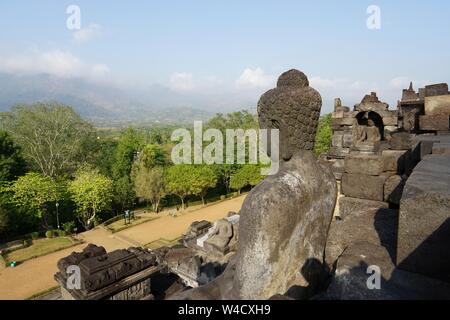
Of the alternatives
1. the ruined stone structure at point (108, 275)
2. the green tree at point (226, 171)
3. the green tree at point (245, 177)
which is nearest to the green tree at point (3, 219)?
the ruined stone structure at point (108, 275)

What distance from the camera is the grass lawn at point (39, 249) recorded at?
17.9m

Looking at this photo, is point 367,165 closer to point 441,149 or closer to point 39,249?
point 441,149

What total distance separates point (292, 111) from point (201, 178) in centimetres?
2711

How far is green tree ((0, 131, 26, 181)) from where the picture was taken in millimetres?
24328

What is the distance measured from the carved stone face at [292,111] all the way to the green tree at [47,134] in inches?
1284

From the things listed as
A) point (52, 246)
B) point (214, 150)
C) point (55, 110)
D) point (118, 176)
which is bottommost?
point (52, 246)

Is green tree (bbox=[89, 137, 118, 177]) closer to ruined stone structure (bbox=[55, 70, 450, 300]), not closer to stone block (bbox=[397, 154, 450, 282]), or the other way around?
ruined stone structure (bbox=[55, 70, 450, 300])

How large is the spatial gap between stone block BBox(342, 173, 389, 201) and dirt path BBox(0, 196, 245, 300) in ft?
48.7

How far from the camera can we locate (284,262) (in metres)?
2.09

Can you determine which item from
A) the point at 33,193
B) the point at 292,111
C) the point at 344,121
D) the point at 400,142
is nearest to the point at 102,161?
the point at 33,193

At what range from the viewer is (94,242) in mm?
20734

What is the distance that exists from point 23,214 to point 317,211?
88.3ft

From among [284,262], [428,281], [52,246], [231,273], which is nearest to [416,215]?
[428,281]
